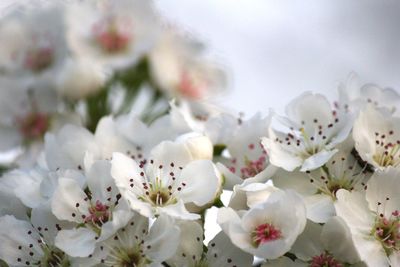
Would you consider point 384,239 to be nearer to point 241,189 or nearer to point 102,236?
point 241,189

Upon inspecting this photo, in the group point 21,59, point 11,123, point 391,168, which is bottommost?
point 11,123

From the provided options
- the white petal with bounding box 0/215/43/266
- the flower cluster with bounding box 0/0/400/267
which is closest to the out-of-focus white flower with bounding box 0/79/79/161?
the flower cluster with bounding box 0/0/400/267

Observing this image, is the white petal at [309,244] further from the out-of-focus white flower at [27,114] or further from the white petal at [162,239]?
the out-of-focus white flower at [27,114]

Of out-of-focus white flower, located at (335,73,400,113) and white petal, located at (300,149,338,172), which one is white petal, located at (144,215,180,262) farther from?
out-of-focus white flower, located at (335,73,400,113)

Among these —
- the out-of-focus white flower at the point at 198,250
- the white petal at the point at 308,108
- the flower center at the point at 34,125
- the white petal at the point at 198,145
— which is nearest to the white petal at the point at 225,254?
the out-of-focus white flower at the point at 198,250

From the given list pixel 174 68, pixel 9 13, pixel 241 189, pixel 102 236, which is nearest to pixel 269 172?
pixel 241 189
